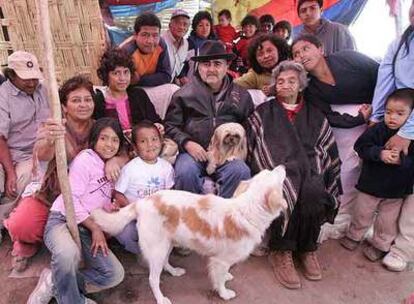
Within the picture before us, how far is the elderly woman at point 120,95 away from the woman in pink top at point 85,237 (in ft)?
1.71

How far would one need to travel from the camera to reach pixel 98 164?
244 cm

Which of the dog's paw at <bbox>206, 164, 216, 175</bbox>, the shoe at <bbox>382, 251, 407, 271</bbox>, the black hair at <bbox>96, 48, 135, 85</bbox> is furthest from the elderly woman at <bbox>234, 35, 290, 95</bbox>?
the shoe at <bbox>382, 251, 407, 271</bbox>

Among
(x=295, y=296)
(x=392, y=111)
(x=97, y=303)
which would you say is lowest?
(x=295, y=296)

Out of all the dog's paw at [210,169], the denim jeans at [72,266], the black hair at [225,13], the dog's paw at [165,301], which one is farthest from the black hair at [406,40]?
the black hair at [225,13]

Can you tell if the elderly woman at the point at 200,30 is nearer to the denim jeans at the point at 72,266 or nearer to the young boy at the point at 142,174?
the young boy at the point at 142,174

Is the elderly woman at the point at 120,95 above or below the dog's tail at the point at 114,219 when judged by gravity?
above

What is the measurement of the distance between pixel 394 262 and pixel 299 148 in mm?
1117

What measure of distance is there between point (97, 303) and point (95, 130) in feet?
3.71

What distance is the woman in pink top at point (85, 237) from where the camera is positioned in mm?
2137

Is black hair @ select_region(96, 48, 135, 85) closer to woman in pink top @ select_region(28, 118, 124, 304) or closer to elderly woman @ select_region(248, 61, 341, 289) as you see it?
woman in pink top @ select_region(28, 118, 124, 304)

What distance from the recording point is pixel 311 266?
2734mm

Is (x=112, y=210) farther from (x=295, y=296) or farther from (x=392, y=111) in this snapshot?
(x=392, y=111)

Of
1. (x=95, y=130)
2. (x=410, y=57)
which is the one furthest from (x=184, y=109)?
(x=410, y=57)

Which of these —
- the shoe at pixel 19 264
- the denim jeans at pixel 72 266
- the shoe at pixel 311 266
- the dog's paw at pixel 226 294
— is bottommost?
the shoe at pixel 311 266
